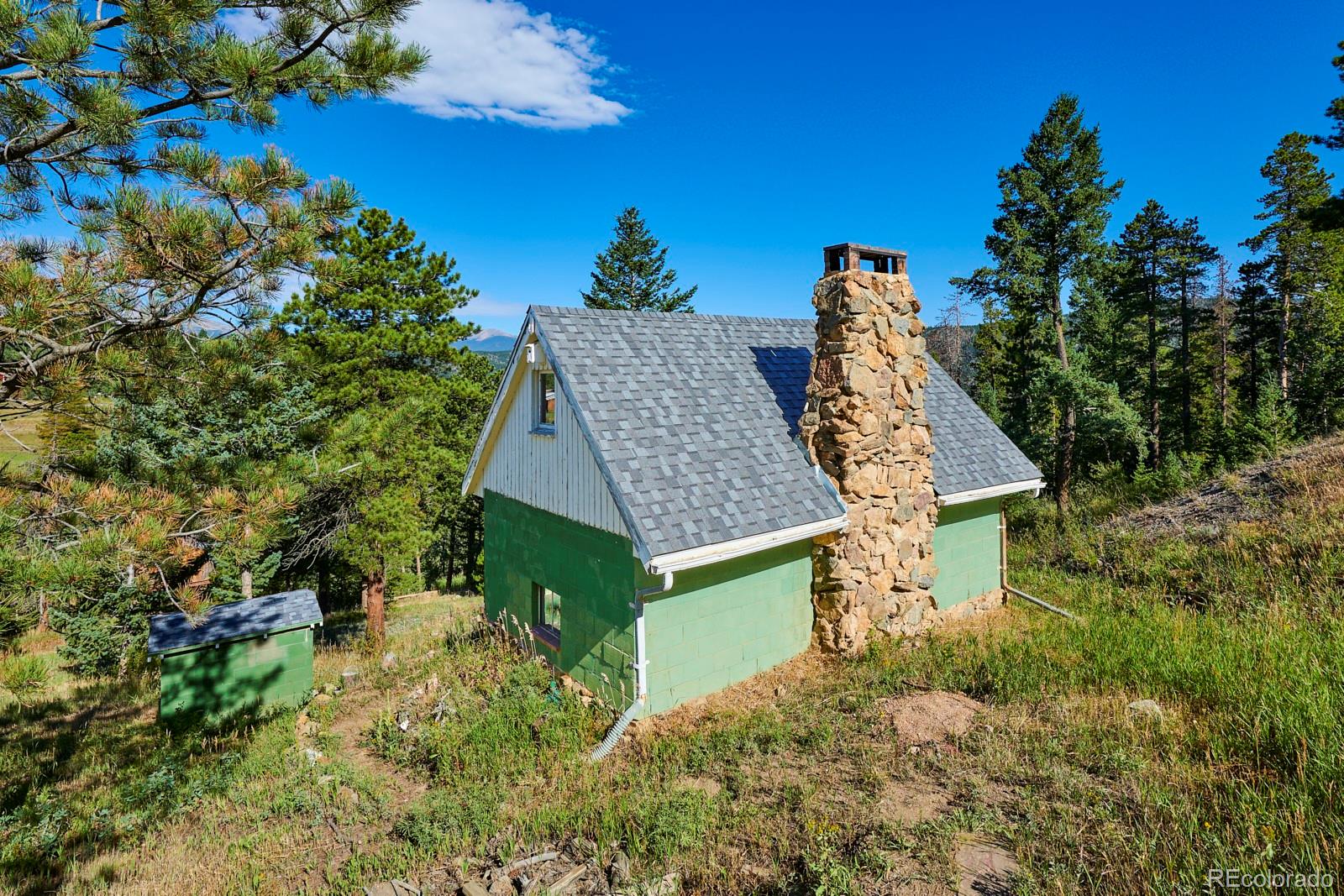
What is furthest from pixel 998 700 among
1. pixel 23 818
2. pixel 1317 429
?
pixel 1317 429

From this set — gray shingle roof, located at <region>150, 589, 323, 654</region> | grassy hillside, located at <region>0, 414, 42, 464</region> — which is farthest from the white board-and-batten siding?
grassy hillside, located at <region>0, 414, 42, 464</region>

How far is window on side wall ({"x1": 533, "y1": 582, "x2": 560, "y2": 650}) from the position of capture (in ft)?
35.4

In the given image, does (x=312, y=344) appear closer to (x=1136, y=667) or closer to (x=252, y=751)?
(x=252, y=751)

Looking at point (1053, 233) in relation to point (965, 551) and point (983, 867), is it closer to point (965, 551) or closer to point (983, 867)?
point (965, 551)

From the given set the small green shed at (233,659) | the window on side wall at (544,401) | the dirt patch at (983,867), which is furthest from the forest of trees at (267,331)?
the dirt patch at (983,867)

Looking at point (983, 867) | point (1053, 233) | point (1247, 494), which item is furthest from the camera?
point (1053, 233)

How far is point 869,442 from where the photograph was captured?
9.54m

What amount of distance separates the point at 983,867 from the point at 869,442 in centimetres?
603

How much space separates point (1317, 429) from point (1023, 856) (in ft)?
95.1

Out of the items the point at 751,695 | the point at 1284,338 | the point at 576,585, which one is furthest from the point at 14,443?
the point at 1284,338

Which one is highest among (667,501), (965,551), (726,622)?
(667,501)

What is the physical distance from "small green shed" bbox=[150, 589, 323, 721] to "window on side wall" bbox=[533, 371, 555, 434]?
22.1 feet

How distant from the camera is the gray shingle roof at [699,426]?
8.32 metres

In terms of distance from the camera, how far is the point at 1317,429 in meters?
23.1
